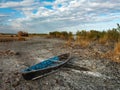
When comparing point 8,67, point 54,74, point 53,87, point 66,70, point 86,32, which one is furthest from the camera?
point 86,32

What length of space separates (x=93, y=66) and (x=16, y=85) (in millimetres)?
4795

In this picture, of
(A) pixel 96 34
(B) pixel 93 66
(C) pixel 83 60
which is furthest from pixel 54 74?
(A) pixel 96 34

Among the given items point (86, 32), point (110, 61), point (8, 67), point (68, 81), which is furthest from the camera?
point (86, 32)

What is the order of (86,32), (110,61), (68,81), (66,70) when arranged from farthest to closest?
(86,32), (110,61), (66,70), (68,81)

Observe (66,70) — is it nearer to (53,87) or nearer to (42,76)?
(42,76)

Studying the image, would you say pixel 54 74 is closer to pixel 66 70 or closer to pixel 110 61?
pixel 66 70

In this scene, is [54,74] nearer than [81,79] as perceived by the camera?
No

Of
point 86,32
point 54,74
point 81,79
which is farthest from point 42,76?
point 86,32

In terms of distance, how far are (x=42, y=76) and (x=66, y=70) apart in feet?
5.73

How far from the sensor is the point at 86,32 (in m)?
29.4

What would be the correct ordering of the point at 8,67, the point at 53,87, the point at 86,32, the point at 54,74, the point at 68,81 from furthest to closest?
the point at 86,32
the point at 8,67
the point at 54,74
the point at 68,81
the point at 53,87

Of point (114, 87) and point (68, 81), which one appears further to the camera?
point (68, 81)

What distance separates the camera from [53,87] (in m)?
9.33

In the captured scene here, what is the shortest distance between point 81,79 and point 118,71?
8.11 feet
